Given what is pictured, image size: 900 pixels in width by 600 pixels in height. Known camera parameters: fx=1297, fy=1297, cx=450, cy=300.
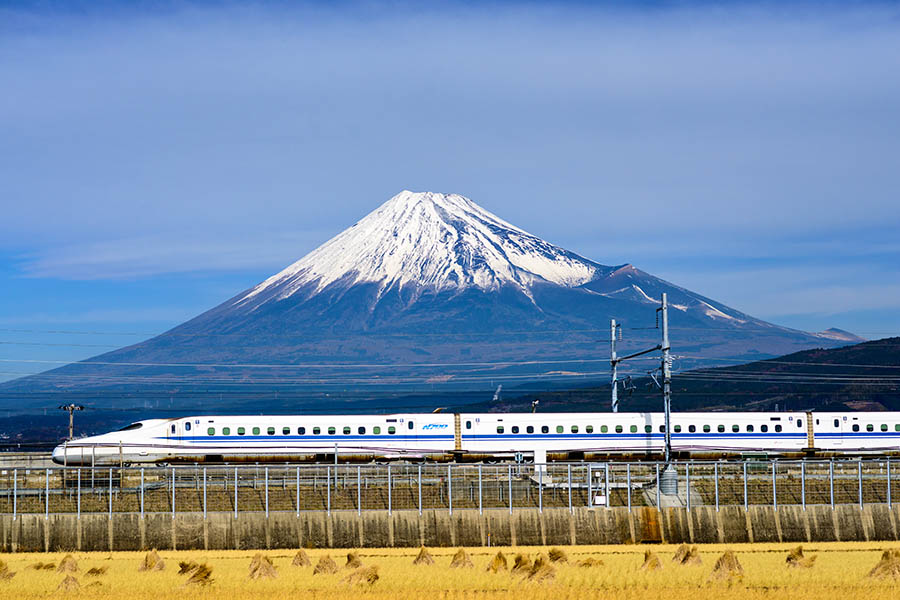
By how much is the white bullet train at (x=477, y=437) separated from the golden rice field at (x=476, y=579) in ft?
91.7

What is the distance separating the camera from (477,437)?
269ft

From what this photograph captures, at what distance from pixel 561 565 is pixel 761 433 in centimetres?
4057

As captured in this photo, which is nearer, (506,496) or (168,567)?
(168,567)

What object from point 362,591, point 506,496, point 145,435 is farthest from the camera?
point 145,435

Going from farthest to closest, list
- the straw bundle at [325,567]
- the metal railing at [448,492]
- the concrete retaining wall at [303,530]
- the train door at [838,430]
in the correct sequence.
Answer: the train door at [838,430], the metal railing at [448,492], the concrete retaining wall at [303,530], the straw bundle at [325,567]

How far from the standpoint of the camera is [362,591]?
1622 inches

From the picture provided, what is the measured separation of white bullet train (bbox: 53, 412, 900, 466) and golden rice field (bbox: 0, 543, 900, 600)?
91.7 feet

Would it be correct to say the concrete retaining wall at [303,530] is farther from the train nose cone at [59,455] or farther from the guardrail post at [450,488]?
the train nose cone at [59,455]

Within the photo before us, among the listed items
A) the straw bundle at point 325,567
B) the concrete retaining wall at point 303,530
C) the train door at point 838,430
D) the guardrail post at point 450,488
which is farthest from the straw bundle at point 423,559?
the train door at point 838,430

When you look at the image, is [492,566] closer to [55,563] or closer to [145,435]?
[55,563]

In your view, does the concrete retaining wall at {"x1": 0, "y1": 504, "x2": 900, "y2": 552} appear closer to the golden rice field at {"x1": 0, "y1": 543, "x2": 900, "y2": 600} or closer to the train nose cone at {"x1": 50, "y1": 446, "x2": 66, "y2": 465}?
the golden rice field at {"x1": 0, "y1": 543, "x2": 900, "y2": 600}

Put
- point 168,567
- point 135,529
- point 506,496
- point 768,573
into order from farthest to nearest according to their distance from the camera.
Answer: point 506,496 → point 135,529 → point 168,567 → point 768,573

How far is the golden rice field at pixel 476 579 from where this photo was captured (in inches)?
1571

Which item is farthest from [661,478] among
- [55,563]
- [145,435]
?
[145,435]
